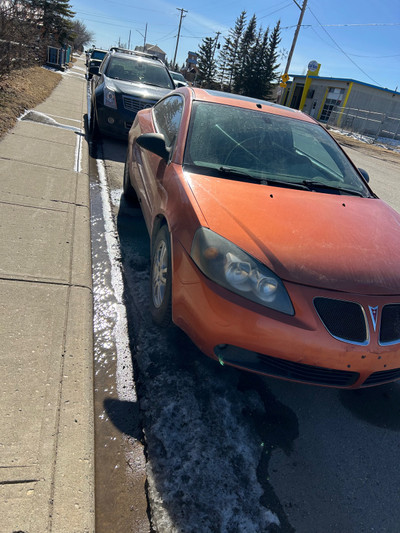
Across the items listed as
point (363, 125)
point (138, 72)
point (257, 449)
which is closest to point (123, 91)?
point (138, 72)

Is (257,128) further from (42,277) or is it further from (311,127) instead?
(42,277)

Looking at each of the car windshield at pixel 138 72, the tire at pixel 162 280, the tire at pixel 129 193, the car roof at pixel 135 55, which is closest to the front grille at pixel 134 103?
the car windshield at pixel 138 72

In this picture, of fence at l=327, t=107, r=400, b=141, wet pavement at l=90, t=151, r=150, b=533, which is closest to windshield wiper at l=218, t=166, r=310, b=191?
wet pavement at l=90, t=151, r=150, b=533

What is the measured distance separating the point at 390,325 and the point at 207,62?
219 ft

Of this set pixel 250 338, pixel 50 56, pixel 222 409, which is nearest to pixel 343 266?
pixel 250 338

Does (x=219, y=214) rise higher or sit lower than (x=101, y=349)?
higher

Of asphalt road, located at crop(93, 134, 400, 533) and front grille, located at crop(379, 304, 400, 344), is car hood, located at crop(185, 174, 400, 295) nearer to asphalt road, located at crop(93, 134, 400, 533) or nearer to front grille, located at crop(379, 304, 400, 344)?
front grille, located at crop(379, 304, 400, 344)

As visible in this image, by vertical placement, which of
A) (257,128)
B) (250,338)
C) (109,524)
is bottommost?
(109,524)

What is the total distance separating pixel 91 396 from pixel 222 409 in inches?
30.6

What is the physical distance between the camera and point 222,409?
2365 millimetres

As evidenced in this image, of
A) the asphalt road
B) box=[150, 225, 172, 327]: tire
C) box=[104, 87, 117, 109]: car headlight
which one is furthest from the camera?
box=[104, 87, 117, 109]: car headlight

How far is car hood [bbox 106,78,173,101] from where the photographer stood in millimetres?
7834

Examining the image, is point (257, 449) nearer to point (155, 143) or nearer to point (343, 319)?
point (343, 319)

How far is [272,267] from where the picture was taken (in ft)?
Result: 6.81
